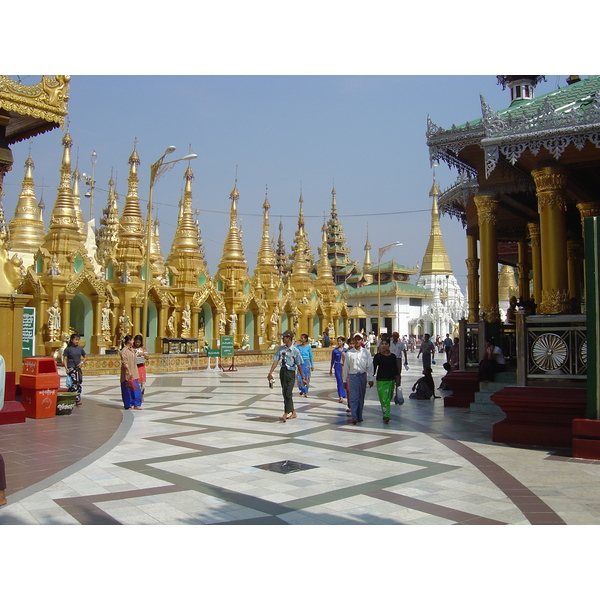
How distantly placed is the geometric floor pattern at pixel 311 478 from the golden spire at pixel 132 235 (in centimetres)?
1786

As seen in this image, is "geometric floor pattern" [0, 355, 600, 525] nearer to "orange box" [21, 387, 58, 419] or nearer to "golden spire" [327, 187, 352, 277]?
"orange box" [21, 387, 58, 419]

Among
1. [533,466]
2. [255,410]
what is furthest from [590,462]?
[255,410]

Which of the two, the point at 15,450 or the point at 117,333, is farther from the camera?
the point at 117,333

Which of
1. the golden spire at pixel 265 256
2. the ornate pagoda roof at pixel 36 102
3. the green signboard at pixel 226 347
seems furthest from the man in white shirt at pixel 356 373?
the golden spire at pixel 265 256

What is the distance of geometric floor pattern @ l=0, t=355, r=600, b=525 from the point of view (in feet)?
17.2

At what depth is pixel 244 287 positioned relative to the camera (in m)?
34.7

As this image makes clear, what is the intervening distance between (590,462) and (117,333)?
2203 cm

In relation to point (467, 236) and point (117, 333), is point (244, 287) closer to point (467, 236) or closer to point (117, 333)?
point (117, 333)

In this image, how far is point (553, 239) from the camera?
10.3 m

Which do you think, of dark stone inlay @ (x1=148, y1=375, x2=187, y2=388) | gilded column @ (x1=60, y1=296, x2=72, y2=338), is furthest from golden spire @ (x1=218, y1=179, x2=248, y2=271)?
dark stone inlay @ (x1=148, y1=375, x2=187, y2=388)

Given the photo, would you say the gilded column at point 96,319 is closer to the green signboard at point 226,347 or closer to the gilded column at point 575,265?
the green signboard at point 226,347

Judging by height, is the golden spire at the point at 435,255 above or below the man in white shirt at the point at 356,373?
above

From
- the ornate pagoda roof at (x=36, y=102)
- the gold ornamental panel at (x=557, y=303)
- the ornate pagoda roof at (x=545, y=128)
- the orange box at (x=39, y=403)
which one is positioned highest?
the ornate pagoda roof at (x=36, y=102)

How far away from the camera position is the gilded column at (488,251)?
13.3 meters
